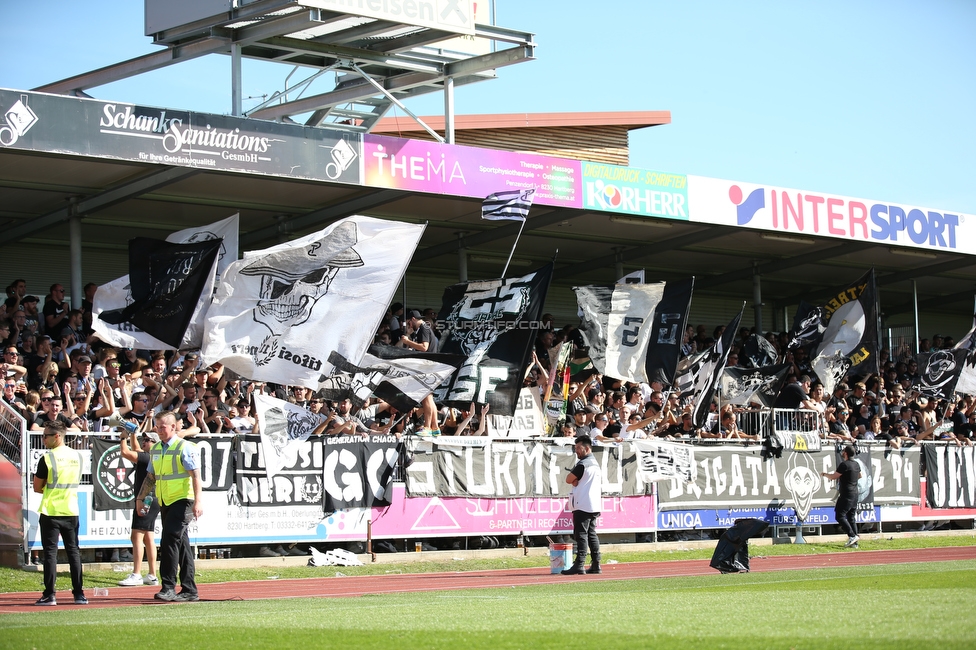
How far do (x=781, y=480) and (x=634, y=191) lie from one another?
21.9ft

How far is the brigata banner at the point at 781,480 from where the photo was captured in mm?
22578

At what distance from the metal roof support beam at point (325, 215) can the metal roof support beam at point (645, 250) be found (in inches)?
334

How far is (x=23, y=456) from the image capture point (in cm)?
1600

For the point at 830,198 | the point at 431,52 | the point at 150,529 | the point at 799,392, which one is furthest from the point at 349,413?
the point at 830,198

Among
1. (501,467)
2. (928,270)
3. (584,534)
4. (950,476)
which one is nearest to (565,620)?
(584,534)

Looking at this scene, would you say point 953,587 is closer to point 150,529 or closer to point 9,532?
point 150,529

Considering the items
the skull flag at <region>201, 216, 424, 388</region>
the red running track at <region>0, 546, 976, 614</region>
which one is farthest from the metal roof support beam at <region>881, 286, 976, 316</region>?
the skull flag at <region>201, 216, 424, 388</region>

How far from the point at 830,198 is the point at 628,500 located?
11.2 meters

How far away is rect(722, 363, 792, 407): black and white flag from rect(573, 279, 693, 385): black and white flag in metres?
1.88

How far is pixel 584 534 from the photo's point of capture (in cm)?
1709

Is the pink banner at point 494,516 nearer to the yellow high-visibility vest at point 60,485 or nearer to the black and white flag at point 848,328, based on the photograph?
the yellow high-visibility vest at point 60,485

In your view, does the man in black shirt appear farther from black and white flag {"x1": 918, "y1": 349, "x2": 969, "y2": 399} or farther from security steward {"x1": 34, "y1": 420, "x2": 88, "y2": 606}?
security steward {"x1": 34, "y1": 420, "x2": 88, "y2": 606}

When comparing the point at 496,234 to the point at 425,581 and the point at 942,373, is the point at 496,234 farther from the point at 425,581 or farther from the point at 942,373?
the point at 425,581

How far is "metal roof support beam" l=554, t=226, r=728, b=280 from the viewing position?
94.7 ft
